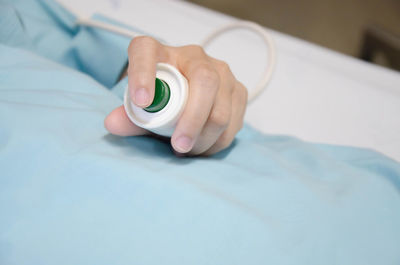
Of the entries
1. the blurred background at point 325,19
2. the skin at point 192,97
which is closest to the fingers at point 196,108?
the skin at point 192,97

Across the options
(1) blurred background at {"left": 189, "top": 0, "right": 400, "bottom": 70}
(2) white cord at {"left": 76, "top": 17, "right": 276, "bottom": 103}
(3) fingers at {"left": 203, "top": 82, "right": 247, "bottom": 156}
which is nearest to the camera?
(3) fingers at {"left": 203, "top": 82, "right": 247, "bottom": 156}

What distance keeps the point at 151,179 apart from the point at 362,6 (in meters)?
1.72

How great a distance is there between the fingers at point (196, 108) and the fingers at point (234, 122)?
69 millimetres

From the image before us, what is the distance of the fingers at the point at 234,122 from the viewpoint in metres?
0.34

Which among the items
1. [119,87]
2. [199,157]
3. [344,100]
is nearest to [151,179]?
[199,157]

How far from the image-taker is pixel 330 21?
4.84 feet

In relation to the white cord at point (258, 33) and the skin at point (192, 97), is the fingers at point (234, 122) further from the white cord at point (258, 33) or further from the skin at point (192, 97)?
the white cord at point (258, 33)

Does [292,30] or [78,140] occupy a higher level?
[78,140]

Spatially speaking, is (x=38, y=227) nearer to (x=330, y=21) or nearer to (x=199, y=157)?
(x=199, y=157)

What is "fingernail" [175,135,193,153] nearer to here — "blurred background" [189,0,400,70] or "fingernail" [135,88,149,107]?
"fingernail" [135,88,149,107]

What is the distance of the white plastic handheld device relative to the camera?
0.82ft

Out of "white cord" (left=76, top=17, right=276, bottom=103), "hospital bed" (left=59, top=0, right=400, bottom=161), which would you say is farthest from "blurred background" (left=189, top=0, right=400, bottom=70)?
"white cord" (left=76, top=17, right=276, bottom=103)

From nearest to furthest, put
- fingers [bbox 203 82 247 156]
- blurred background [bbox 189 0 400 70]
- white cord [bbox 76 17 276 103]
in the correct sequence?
1. fingers [bbox 203 82 247 156]
2. white cord [bbox 76 17 276 103]
3. blurred background [bbox 189 0 400 70]

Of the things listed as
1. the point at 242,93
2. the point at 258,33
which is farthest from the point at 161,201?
the point at 258,33
